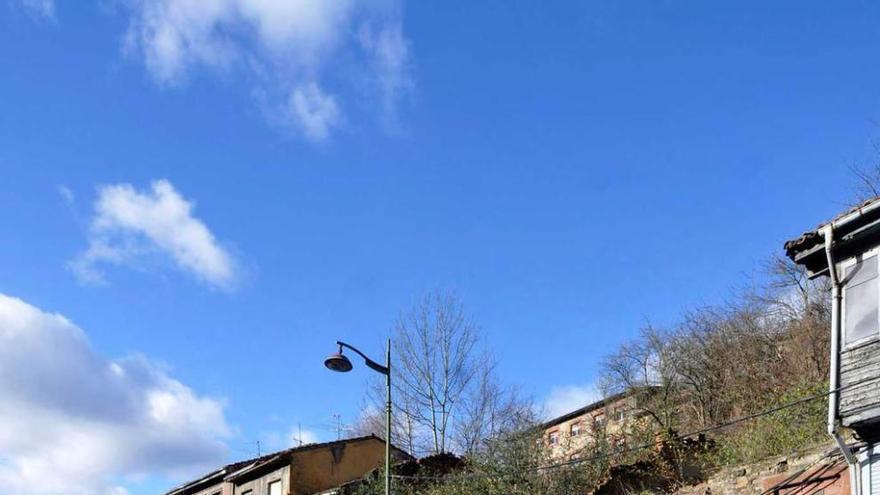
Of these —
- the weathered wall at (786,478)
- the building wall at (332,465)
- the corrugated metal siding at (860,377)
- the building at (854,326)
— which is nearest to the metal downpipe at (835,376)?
the building at (854,326)

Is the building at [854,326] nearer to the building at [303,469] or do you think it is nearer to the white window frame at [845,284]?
the white window frame at [845,284]

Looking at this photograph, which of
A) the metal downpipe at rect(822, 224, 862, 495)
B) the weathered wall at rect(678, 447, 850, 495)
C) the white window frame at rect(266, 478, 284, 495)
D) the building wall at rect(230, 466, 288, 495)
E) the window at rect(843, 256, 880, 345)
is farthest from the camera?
the white window frame at rect(266, 478, 284, 495)

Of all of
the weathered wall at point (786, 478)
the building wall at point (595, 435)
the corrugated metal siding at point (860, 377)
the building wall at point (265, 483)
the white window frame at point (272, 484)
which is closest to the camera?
the corrugated metal siding at point (860, 377)

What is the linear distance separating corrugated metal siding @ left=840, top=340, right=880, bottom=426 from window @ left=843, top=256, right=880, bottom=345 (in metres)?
0.26

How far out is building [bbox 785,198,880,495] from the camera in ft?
40.8

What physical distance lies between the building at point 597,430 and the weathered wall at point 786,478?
22.0ft

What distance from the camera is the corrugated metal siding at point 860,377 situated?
12406mm

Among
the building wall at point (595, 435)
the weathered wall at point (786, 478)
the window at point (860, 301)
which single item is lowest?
the weathered wall at point (786, 478)

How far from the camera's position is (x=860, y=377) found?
12.8 metres

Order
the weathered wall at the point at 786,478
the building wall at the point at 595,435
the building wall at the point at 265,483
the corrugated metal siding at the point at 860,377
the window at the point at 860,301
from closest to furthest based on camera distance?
the corrugated metal siding at the point at 860,377
the window at the point at 860,301
the weathered wall at the point at 786,478
the building wall at the point at 595,435
the building wall at the point at 265,483

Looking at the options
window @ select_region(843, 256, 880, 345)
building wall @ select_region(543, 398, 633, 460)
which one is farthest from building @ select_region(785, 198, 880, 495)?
building wall @ select_region(543, 398, 633, 460)

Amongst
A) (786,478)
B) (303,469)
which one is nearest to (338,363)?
(786,478)

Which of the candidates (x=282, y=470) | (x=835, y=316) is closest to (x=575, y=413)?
(x=282, y=470)

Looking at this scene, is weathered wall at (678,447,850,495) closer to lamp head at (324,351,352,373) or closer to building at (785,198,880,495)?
building at (785,198,880,495)
